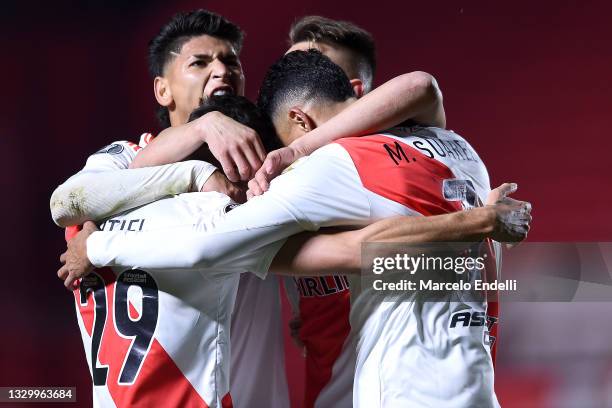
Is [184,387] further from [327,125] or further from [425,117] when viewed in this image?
[425,117]

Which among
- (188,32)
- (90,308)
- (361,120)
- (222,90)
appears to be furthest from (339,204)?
(188,32)

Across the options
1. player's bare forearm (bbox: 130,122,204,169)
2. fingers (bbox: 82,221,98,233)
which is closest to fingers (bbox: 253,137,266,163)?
player's bare forearm (bbox: 130,122,204,169)

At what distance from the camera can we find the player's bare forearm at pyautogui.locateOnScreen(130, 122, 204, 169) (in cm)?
157

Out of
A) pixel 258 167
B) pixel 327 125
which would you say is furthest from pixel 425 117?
pixel 258 167

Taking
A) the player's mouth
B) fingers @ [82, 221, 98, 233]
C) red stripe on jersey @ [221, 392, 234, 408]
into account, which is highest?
the player's mouth

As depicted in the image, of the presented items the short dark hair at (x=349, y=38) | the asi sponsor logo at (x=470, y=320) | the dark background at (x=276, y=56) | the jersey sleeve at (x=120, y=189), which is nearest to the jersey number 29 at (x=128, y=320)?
the jersey sleeve at (x=120, y=189)

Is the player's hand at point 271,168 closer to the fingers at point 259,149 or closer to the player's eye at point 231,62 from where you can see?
the fingers at point 259,149

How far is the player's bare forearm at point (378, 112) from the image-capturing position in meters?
1.47

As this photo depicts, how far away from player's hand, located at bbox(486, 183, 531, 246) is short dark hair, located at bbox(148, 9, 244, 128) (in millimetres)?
1125

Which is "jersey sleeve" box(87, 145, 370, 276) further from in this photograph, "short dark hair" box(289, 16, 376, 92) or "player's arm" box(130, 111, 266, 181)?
"short dark hair" box(289, 16, 376, 92)

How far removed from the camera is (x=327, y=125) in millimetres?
1487

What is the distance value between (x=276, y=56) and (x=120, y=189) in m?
2.22

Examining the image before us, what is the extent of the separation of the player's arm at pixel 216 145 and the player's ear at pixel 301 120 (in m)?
0.09

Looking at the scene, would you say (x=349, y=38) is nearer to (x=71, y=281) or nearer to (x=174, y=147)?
(x=174, y=147)
